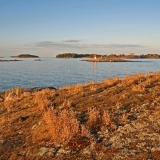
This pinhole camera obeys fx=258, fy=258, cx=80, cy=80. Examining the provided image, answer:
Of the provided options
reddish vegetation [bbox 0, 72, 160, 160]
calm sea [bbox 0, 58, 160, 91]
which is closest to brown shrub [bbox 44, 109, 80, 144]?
reddish vegetation [bbox 0, 72, 160, 160]

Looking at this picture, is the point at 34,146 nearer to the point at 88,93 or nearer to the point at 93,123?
the point at 93,123

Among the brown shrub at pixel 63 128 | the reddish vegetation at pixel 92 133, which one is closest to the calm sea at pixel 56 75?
the reddish vegetation at pixel 92 133

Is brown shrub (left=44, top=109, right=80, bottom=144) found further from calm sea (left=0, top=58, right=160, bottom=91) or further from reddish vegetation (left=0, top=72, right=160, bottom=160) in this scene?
A: calm sea (left=0, top=58, right=160, bottom=91)

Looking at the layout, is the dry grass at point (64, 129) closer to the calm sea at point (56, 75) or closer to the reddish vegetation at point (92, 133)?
the reddish vegetation at point (92, 133)

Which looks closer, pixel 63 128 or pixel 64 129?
pixel 64 129

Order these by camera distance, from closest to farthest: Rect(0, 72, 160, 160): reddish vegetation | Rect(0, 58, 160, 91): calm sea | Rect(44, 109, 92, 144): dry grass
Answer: Rect(0, 72, 160, 160): reddish vegetation
Rect(44, 109, 92, 144): dry grass
Rect(0, 58, 160, 91): calm sea

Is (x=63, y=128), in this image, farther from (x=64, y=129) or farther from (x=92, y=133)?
(x=92, y=133)

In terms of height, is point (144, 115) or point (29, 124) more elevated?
point (144, 115)

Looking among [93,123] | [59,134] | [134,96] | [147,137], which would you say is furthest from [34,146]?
[134,96]

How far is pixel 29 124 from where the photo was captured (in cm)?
1145

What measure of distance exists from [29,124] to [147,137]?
18.1 feet

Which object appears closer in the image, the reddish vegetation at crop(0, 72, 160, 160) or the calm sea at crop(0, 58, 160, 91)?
the reddish vegetation at crop(0, 72, 160, 160)

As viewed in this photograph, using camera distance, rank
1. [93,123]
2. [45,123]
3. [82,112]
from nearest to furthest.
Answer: [93,123], [45,123], [82,112]

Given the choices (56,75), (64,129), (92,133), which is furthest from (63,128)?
(56,75)
